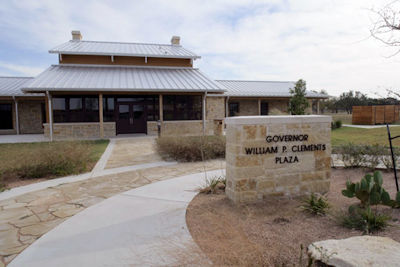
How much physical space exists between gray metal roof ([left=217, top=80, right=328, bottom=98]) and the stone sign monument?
56.8 feet

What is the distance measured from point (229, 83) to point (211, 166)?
19608 mm

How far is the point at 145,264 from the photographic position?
9.93 ft

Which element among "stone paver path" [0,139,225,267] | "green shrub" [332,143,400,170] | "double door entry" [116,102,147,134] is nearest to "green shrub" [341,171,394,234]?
"green shrub" [332,143,400,170]

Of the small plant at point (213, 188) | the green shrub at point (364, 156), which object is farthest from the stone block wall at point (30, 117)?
the green shrub at point (364, 156)

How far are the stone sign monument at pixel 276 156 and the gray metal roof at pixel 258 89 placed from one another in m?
17.3

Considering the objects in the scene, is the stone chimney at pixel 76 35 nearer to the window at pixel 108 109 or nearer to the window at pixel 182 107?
the window at pixel 108 109

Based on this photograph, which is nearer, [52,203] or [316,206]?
[316,206]

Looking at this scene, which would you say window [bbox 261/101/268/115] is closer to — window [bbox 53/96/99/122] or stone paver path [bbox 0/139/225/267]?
window [bbox 53/96/99/122]

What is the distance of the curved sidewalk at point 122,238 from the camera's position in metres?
3.13

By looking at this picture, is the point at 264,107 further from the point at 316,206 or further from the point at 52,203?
the point at 52,203

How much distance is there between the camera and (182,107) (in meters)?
20.2

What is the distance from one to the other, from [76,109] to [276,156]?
1636 centimetres

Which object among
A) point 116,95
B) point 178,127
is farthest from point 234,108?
point 116,95

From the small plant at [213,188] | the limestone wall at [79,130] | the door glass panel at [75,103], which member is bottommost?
the small plant at [213,188]
